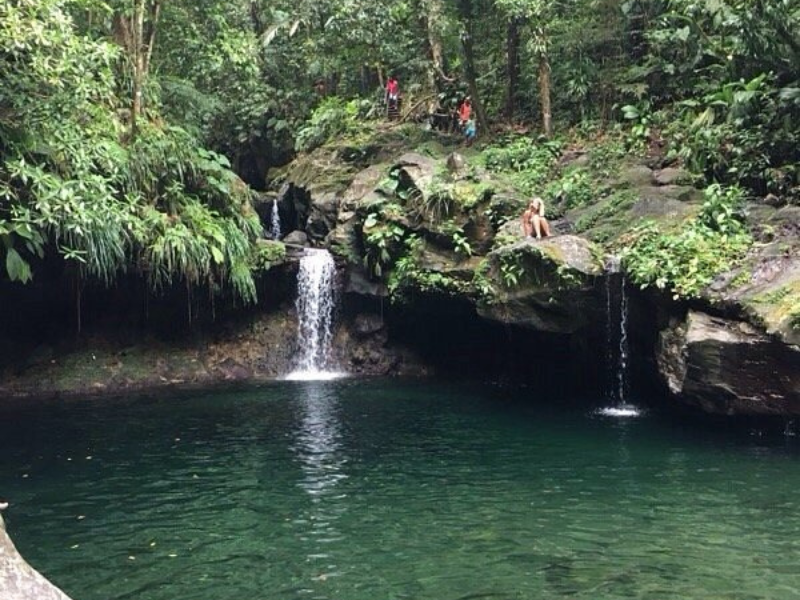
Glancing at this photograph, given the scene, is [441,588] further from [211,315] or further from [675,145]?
[211,315]

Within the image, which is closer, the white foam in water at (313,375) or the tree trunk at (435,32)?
→ the white foam in water at (313,375)

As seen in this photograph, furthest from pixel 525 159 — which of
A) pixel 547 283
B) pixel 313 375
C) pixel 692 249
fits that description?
pixel 692 249

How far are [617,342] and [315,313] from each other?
9.58 meters

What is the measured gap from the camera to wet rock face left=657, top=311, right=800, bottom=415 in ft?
41.1

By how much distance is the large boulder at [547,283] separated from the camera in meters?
15.3

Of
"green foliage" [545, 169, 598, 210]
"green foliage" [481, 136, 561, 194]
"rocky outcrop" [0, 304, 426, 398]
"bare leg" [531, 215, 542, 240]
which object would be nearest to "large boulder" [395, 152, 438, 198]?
"green foliage" [481, 136, 561, 194]

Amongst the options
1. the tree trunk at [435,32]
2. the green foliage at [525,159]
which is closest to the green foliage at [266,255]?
the green foliage at [525,159]

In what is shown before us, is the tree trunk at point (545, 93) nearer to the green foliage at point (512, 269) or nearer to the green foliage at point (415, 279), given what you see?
the green foliage at point (415, 279)

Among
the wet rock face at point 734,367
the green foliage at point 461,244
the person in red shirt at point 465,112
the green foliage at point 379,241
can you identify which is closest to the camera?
the wet rock face at point 734,367

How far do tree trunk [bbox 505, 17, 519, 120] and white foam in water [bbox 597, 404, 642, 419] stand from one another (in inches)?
472

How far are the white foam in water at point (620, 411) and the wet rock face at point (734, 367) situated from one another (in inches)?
78.1

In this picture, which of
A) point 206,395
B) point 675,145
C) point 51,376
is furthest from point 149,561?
point 675,145

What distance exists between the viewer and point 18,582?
183 inches

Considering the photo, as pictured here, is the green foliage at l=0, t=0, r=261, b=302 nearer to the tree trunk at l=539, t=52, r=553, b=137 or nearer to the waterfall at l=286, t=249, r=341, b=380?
the waterfall at l=286, t=249, r=341, b=380
